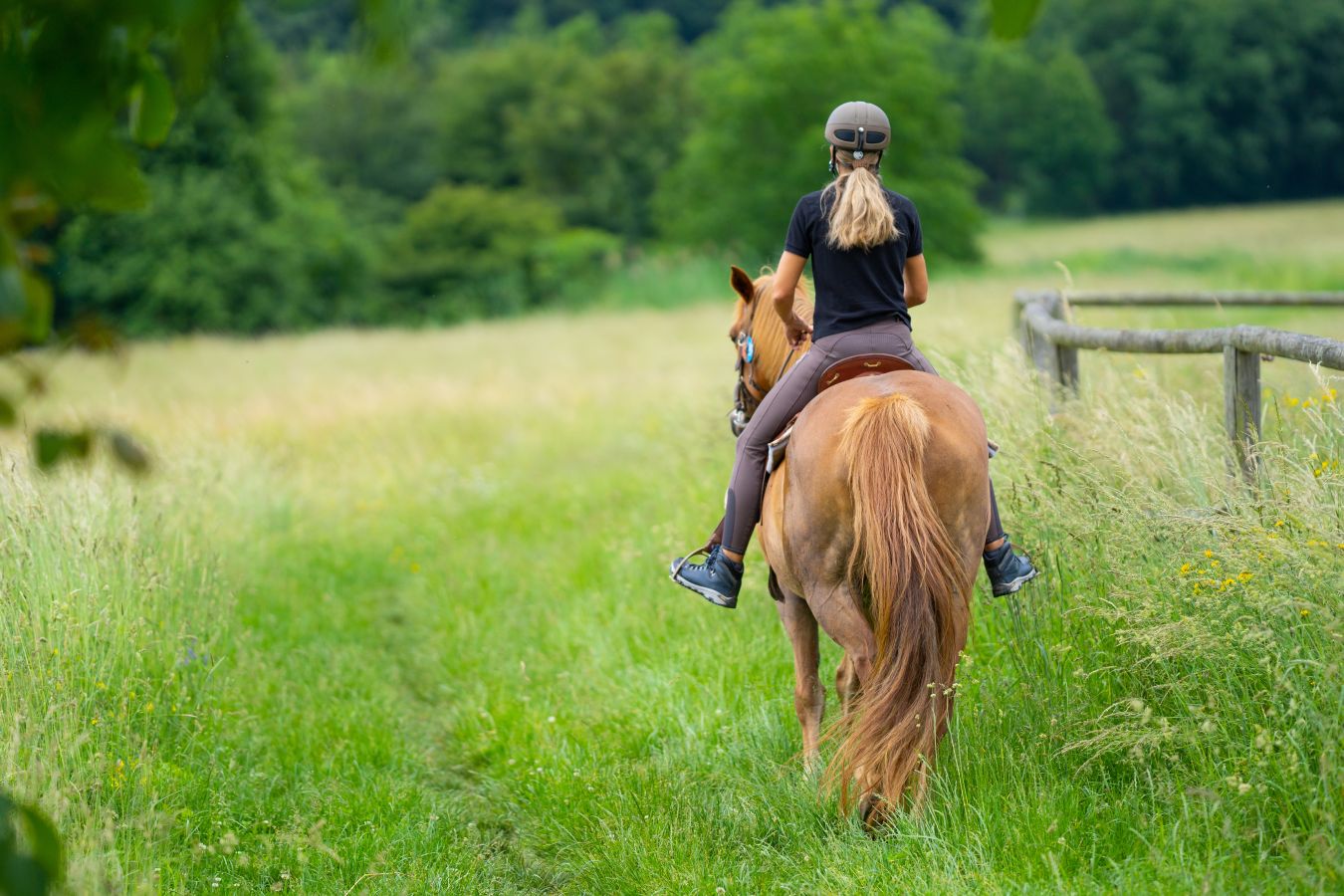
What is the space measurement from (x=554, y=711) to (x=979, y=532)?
2.59m

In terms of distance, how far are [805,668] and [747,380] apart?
1.40 metres

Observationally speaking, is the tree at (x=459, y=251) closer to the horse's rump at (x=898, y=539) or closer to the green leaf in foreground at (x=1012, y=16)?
the horse's rump at (x=898, y=539)

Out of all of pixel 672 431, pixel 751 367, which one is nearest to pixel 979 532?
pixel 751 367

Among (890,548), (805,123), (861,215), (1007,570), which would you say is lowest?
(805,123)

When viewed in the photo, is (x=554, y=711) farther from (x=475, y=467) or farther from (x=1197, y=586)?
(x=475, y=467)

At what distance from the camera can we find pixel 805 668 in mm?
4645

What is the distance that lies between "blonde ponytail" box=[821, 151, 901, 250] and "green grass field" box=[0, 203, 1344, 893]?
124 centimetres

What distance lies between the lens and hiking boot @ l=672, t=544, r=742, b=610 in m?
4.75

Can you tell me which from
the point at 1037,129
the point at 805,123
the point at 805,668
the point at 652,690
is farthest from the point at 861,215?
the point at 1037,129

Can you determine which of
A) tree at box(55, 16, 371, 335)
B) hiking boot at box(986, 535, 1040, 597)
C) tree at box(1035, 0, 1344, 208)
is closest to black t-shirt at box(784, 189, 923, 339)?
hiking boot at box(986, 535, 1040, 597)

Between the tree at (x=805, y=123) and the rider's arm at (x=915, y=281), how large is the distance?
40534 mm

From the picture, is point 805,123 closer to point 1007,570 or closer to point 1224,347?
point 1224,347

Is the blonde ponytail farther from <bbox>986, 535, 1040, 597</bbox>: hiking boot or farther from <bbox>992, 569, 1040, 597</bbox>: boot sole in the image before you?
<bbox>992, 569, 1040, 597</bbox>: boot sole

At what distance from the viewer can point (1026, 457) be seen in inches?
208
